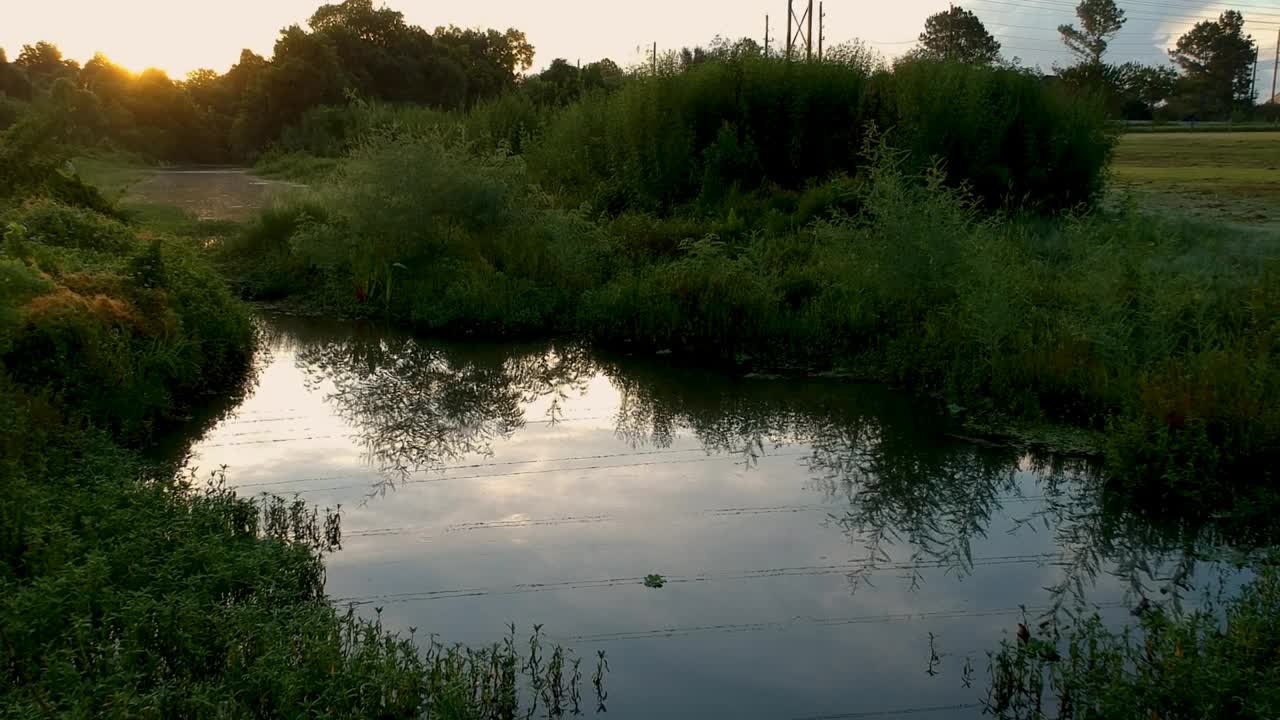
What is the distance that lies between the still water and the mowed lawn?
706 cm

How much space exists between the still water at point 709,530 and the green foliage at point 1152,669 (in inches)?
9.0

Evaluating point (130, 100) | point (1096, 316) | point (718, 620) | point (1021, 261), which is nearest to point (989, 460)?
point (1096, 316)

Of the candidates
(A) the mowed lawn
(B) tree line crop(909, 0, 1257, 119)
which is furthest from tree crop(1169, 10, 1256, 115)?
(A) the mowed lawn

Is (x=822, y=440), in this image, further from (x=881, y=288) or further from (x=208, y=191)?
(x=208, y=191)

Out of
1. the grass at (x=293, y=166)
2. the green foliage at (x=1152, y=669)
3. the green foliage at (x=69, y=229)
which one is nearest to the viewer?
the green foliage at (x=1152, y=669)

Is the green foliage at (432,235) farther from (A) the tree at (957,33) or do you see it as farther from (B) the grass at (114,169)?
(A) the tree at (957,33)

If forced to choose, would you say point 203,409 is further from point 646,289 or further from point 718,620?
point 718,620

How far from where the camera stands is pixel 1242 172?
2503 cm

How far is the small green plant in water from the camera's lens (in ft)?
20.7

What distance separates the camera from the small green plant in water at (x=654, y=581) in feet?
20.7

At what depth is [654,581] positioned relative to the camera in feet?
20.8

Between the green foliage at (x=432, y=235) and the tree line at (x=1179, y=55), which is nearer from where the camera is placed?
the green foliage at (x=432, y=235)

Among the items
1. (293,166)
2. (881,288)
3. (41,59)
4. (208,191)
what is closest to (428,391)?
(881,288)

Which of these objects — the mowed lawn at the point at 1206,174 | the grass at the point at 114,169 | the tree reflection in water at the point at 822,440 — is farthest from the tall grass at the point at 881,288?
the grass at the point at 114,169
